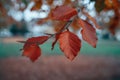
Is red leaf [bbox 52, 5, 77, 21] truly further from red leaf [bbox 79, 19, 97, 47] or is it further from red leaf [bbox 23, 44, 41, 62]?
red leaf [bbox 23, 44, 41, 62]

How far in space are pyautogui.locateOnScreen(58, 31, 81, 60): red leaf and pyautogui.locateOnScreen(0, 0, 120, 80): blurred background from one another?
0.12 m

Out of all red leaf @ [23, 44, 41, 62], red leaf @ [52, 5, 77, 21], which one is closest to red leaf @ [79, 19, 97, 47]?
red leaf @ [52, 5, 77, 21]

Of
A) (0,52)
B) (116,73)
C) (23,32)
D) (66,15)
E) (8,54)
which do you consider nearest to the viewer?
(66,15)

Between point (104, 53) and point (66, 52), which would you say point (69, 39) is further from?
point (104, 53)

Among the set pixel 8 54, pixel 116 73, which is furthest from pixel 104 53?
pixel 116 73

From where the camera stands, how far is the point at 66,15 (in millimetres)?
1061

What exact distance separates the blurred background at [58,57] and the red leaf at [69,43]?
12cm

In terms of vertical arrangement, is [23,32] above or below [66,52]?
below

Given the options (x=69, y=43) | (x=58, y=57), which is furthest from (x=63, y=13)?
(x=58, y=57)

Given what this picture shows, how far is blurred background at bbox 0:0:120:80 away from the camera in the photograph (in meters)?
3.57

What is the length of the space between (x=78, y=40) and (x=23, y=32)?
27.9m

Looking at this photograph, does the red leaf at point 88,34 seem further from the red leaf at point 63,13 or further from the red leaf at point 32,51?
the red leaf at point 32,51

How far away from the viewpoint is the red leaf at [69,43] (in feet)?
3.51

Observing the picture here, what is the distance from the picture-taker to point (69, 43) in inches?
42.1
